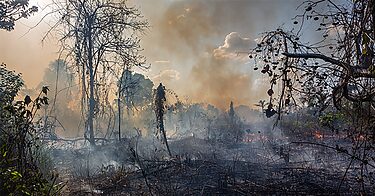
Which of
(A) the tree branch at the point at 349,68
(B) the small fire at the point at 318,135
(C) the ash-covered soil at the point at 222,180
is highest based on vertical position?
(A) the tree branch at the point at 349,68

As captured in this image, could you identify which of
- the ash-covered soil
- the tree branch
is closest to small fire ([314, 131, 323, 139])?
the ash-covered soil

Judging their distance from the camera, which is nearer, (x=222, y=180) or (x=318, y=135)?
(x=222, y=180)

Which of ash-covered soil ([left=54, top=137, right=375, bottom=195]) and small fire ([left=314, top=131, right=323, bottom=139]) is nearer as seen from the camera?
ash-covered soil ([left=54, top=137, right=375, bottom=195])

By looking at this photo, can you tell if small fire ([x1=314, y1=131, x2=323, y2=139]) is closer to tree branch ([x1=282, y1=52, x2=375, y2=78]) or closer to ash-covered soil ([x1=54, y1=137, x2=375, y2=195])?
ash-covered soil ([x1=54, y1=137, x2=375, y2=195])

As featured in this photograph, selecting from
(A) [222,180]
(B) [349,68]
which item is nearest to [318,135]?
(A) [222,180]

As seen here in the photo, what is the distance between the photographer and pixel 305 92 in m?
3.67

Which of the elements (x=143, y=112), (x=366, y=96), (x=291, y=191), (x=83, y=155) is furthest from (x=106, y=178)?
(x=143, y=112)

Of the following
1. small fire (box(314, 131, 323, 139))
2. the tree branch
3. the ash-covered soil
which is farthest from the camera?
small fire (box(314, 131, 323, 139))

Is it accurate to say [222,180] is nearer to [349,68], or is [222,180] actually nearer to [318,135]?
[349,68]

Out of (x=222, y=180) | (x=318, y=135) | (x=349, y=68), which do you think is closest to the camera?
(x=349, y=68)

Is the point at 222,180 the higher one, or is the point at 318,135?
the point at 318,135

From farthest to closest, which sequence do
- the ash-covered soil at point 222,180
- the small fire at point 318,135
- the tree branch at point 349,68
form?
1. the small fire at point 318,135
2. the ash-covered soil at point 222,180
3. the tree branch at point 349,68

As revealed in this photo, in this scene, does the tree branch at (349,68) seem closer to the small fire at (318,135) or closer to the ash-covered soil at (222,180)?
the ash-covered soil at (222,180)

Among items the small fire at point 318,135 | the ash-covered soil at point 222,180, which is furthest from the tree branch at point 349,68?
the small fire at point 318,135
